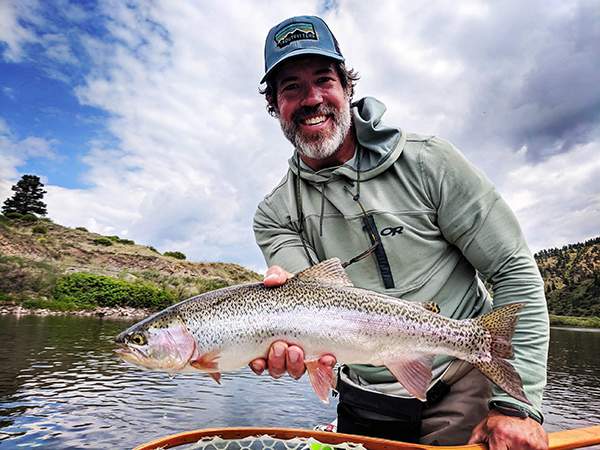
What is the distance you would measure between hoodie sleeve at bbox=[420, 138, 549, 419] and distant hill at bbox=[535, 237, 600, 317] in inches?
4830

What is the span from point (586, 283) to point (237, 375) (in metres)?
122

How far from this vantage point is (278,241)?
13.5 feet

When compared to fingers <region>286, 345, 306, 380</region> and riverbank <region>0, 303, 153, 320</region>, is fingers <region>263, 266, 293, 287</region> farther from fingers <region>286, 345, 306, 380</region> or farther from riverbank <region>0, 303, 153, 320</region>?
riverbank <region>0, 303, 153, 320</region>

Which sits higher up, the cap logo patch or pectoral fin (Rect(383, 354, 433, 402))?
the cap logo patch

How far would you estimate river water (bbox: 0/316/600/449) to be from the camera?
11.7m

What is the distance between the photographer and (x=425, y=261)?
3.55m

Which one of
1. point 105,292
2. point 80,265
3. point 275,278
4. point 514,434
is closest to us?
point 514,434

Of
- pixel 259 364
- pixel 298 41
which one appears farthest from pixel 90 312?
pixel 298 41

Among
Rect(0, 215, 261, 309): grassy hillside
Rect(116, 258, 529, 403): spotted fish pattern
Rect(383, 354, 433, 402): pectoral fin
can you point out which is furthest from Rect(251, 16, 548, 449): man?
Rect(0, 215, 261, 309): grassy hillside

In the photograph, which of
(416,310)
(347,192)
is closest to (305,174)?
(347,192)

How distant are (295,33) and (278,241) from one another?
1.70m

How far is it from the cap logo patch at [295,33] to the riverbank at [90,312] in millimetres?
A: 46119

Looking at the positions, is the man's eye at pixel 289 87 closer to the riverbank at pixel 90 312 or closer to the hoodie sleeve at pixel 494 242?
the hoodie sleeve at pixel 494 242

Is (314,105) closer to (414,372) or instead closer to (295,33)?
(295,33)
